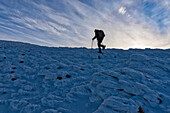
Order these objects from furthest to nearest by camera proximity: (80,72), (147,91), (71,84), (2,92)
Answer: (80,72), (71,84), (2,92), (147,91)

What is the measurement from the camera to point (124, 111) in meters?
2.87

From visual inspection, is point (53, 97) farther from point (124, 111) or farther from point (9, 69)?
point (9, 69)

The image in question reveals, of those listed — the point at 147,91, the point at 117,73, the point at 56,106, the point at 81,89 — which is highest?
the point at 117,73

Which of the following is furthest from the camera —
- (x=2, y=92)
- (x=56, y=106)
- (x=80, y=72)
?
(x=80, y=72)

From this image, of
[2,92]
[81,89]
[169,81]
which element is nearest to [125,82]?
[81,89]

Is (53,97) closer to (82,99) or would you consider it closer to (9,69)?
(82,99)

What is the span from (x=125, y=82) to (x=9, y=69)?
6644 millimetres

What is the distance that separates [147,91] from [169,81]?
5.63 feet

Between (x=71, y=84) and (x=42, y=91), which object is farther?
(x=71, y=84)

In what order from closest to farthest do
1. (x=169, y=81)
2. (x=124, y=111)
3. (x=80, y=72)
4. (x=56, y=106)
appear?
(x=124, y=111) → (x=56, y=106) → (x=169, y=81) → (x=80, y=72)

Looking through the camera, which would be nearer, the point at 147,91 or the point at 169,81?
the point at 147,91

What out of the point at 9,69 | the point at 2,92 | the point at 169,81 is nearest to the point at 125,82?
the point at 169,81

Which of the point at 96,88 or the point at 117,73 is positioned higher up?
the point at 117,73

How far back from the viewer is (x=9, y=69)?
605 cm
